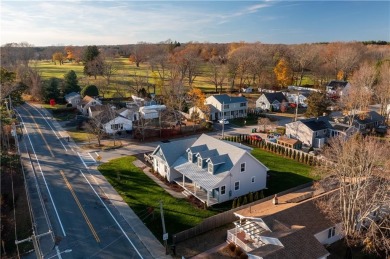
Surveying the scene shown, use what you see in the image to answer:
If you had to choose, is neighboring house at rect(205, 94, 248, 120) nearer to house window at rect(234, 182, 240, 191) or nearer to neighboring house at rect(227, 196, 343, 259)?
house window at rect(234, 182, 240, 191)

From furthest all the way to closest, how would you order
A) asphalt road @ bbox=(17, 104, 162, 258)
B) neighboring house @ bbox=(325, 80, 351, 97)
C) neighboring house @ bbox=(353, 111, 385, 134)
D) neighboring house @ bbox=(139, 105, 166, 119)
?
neighboring house @ bbox=(325, 80, 351, 97) → neighboring house @ bbox=(139, 105, 166, 119) → neighboring house @ bbox=(353, 111, 385, 134) → asphalt road @ bbox=(17, 104, 162, 258)

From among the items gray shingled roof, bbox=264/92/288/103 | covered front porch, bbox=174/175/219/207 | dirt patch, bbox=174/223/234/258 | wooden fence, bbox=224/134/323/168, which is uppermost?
gray shingled roof, bbox=264/92/288/103

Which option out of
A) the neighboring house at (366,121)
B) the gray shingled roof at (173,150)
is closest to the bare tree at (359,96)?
the neighboring house at (366,121)

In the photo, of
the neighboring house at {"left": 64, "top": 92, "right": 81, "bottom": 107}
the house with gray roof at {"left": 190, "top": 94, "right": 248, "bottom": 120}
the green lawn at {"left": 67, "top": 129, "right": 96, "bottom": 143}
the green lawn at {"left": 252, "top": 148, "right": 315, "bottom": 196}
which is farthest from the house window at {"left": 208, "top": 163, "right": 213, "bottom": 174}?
the neighboring house at {"left": 64, "top": 92, "right": 81, "bottom": 107}

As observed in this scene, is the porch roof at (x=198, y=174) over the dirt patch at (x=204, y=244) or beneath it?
over

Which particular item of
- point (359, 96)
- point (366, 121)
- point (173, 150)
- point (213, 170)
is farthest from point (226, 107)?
point (213, 170)

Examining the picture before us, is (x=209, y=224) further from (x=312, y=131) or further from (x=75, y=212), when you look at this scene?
(x=312, y=131)

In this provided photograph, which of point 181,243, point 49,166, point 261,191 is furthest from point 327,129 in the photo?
point 49,166

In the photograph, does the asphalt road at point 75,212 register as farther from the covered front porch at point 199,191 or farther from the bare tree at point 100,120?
the covered front porch at point 199,191
